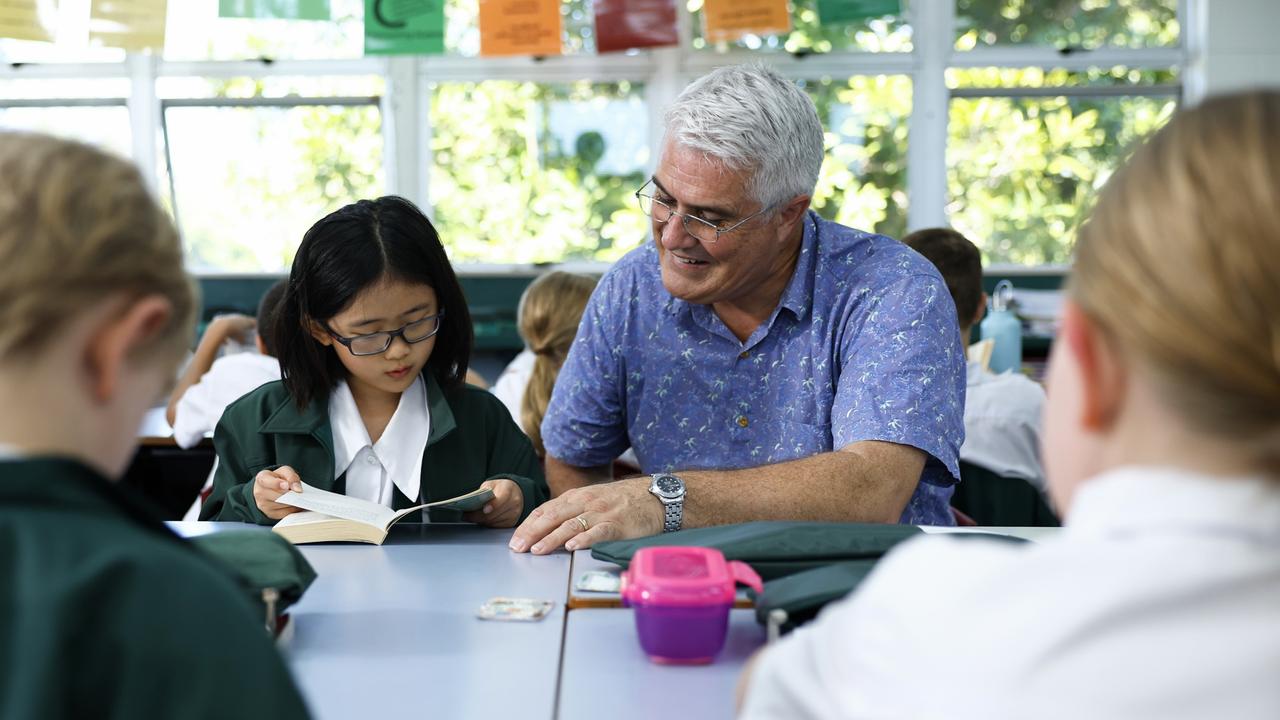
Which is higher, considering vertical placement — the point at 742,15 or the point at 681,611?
the point at 742,15

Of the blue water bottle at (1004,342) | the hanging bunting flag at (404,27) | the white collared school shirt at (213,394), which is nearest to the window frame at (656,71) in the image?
the hanging bunting flag at (404,27)

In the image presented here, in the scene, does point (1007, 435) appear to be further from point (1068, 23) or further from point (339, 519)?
point (1068, 23)

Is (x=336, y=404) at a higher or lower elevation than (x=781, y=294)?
lower

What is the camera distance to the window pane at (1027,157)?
16.8 ft

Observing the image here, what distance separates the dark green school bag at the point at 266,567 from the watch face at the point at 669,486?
1.68 ft

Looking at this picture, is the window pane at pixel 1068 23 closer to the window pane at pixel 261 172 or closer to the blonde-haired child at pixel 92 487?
the window pane at pixel 261 172

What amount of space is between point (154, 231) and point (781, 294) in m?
1.39

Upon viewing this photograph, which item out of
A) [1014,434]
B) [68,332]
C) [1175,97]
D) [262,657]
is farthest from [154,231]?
[1175,97]

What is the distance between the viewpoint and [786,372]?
1.96 m

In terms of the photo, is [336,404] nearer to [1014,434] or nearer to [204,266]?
[1014,434]

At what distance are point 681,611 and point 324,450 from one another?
0.94 metres

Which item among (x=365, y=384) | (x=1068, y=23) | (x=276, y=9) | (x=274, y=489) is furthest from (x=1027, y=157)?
(x=274, y=489)

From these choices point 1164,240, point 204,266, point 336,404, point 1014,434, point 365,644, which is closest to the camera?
point 1164,240

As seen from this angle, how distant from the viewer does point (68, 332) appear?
665 millimetres
